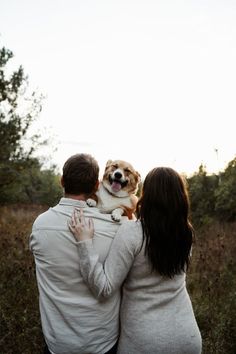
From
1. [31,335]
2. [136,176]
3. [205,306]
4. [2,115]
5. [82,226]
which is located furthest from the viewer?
[2,115]

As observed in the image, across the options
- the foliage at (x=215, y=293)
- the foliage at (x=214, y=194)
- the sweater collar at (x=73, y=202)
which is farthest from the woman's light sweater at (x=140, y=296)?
the foliage at (x=214, y=194)

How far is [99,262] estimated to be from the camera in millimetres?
2150

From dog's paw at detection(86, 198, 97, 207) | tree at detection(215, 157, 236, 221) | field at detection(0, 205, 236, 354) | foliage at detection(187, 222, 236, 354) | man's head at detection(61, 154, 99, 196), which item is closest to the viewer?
man's head at detection(61, 154, 99, 196)

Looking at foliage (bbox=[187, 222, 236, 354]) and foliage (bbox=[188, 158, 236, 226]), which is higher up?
foliage (bbox=[188, 158, 236, 226])

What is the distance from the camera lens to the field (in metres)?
3.67

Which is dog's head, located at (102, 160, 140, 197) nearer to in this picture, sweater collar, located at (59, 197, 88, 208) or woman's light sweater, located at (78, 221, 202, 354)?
sweater collar, located at (59, 197, 88, 208)

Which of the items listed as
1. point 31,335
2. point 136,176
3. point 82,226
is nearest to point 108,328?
point 82,226

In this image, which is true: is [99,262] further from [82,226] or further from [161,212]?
[161,212]

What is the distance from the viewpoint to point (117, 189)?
320 cm

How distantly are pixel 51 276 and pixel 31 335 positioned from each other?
73.1 inches

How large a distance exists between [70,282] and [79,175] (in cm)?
58

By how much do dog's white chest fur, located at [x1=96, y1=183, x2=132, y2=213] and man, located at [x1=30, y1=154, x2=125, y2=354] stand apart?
0.82 metres

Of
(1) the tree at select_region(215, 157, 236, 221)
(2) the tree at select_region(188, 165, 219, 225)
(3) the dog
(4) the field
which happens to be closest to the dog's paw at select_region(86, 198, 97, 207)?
(3) the dog

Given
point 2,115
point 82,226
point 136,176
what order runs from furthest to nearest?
point 2,115 → point 136,176 → point 82,226
